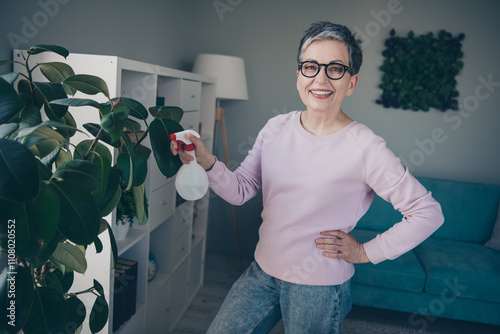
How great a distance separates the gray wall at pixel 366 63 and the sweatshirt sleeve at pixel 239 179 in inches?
65.8

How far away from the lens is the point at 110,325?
1547 mm

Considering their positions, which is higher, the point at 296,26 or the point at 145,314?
the point at 296,26

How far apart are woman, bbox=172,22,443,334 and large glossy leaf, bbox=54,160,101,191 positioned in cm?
35

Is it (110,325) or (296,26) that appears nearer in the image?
(110,325)

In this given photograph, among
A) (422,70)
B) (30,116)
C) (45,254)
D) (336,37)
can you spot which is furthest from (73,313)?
(422,70)

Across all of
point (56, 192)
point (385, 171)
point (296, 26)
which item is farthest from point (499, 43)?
point (56, 192)

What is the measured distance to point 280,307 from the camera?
1237 millimetres

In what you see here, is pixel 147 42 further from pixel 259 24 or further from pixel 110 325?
pixel 110 325

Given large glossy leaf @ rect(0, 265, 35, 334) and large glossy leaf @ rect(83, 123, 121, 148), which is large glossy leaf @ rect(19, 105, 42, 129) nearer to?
large glossy leaf @ rect(83, 123, 121, 148)

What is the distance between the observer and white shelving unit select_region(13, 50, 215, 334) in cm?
143

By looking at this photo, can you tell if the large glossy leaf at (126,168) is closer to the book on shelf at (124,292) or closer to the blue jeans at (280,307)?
the blue jeans at (280,307)

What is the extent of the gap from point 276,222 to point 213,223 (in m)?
2.40

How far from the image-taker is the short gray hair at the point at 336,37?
117 cm

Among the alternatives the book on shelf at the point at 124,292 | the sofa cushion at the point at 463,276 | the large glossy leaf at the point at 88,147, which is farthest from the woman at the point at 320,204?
the sofa cushion at the point at 463,276
